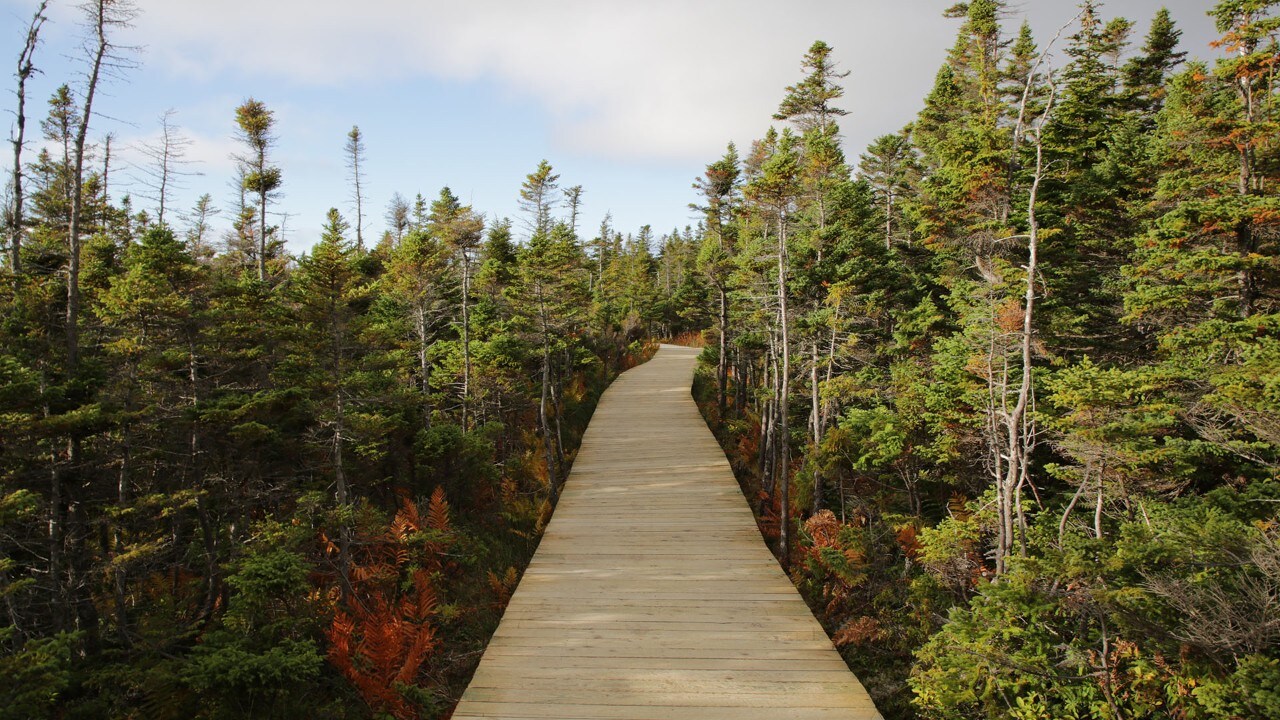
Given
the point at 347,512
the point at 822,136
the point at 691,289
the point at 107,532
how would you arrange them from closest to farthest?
the point at 347,512 → the point at 107,532 → the point at 822,136 → the point at 691,289

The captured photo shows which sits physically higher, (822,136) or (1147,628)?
(822,136)

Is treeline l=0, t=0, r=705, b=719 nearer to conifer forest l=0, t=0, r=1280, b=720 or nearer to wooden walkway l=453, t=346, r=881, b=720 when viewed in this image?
conifer forest l=0, t=0, r=1280, b=720

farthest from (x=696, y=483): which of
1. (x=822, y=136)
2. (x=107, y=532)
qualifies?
(x=107, y=532)

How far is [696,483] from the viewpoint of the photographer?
606 inches

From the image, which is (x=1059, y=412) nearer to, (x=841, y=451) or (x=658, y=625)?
(x=841, y=451)

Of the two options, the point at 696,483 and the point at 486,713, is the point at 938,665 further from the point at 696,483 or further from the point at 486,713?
the point at 696,483

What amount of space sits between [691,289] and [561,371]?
1519 centimetres

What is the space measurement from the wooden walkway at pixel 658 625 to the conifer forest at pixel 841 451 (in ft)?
4.76

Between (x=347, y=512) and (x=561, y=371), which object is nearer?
(x=347, y=512)

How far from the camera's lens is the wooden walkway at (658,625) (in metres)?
6.73

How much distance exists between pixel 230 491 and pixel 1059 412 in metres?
15.5

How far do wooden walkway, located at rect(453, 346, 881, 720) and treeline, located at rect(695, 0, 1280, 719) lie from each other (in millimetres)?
1441

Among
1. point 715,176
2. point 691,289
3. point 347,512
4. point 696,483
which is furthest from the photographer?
point 691,289

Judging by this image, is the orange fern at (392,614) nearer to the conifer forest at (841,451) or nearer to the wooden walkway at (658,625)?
the conifer forest at (841,451)
